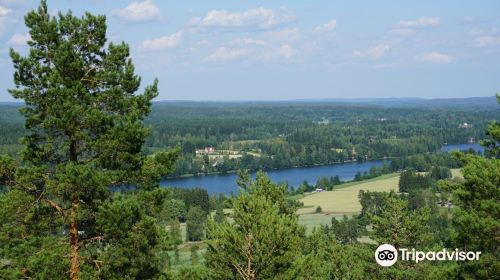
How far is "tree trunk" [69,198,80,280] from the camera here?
442 inches

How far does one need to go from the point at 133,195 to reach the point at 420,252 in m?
9.42

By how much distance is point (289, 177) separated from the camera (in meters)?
119

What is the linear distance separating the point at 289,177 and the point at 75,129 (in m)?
109

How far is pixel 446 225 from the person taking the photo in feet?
170

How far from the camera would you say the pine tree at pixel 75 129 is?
36.3ft

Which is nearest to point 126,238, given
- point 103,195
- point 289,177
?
point 103,195

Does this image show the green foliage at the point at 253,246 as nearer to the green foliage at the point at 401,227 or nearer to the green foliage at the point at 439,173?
the green foliage at the point at 401,227

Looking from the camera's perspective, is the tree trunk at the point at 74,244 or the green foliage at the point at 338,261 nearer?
the tree trunk at the point at 74,244

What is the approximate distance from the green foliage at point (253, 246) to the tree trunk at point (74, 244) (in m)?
3.11

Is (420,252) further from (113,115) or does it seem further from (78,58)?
(78,58)

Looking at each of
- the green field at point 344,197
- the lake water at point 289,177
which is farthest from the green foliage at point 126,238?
the lake water at point 289,177

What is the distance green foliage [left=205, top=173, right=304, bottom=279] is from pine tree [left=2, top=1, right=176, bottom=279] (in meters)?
2.19

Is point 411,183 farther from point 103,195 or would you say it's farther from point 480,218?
point 103,195

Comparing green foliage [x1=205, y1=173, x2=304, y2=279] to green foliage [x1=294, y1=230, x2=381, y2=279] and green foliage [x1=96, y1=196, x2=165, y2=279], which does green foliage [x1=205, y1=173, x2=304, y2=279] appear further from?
green foliage [x1=96, y1=196, x2=165, y2=279]
